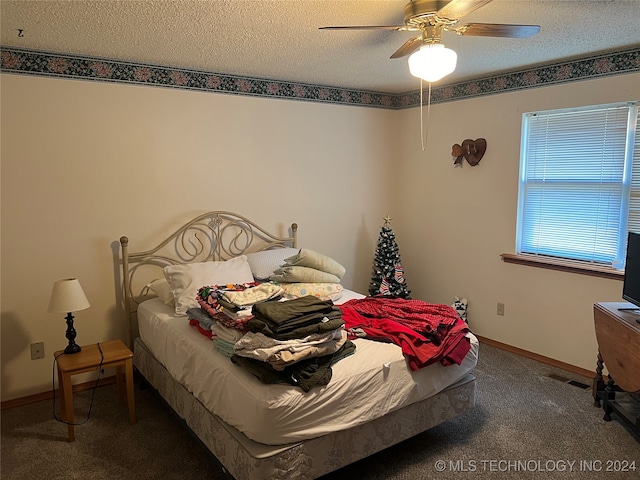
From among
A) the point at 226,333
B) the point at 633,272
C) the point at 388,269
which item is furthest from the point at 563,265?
the point at 226,333

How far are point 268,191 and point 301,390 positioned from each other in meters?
2.29

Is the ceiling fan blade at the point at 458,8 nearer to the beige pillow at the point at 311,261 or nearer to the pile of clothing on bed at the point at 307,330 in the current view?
the pile of clothing on bed at the point at 307,330

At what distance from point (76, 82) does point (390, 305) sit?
102 inches

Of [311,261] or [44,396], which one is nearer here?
[44,396]

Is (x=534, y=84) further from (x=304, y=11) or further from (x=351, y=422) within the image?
(x=351, y=422)

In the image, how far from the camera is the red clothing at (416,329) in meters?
2.50

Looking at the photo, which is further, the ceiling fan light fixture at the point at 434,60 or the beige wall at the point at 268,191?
the beige wall at the point at 268,191

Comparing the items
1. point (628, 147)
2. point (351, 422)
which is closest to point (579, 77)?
point (628, 147)

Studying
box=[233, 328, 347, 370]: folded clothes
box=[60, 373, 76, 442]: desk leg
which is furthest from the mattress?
box=[60, 373, 76, 442]: desk leg

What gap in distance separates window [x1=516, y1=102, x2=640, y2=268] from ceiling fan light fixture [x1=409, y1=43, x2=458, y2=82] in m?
1.86

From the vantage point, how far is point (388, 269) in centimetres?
450

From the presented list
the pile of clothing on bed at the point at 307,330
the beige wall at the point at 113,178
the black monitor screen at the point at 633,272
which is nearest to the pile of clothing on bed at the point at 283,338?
the pile of clothing on bed at the point at 307,330

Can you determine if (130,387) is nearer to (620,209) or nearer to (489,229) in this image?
(489,229)

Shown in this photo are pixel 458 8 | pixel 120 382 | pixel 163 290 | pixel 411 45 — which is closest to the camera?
pixel 458 8
